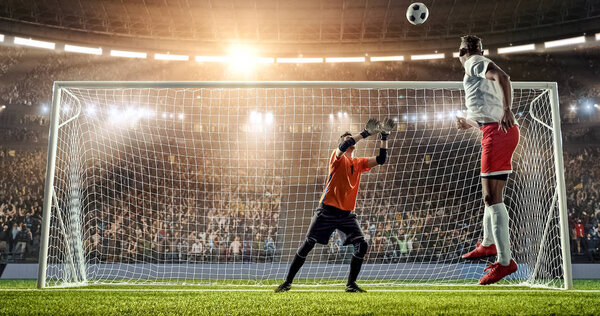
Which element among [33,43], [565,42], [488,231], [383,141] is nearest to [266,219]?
[383,141]

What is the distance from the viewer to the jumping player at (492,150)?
3748mm

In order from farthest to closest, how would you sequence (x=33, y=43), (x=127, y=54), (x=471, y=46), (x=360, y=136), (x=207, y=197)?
1. (x=127, y=54)
2. (x=33, y=43)
3. (x=207, y=197)
4. (x=360, y=136)
5. (x=471, y=46)

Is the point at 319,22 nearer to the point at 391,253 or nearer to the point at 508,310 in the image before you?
the point at 391,253

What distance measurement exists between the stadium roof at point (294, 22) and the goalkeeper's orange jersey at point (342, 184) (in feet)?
44.5

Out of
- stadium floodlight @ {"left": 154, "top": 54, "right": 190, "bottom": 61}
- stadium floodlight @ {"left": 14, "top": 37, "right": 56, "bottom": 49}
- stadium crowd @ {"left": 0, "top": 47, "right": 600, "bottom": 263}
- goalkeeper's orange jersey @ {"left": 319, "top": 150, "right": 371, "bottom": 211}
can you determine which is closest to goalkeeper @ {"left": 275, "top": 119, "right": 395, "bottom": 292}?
goalkeeper's orange jersey @ {"left": 319, "top": 150, "right": 371, "bottom": 211}

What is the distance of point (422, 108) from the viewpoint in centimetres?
1953

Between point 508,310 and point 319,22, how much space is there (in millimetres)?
16440

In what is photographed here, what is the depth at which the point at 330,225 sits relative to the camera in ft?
17.9

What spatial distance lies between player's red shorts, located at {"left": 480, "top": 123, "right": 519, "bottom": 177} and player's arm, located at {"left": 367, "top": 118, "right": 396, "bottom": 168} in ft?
3.77

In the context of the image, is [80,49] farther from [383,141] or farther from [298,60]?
[383,141]

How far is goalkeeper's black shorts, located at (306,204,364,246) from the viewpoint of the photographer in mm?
5449

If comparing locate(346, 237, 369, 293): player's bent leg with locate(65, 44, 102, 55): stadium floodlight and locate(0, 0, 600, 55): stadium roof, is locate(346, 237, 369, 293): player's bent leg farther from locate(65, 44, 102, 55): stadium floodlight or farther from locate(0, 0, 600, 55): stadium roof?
locate(65, 44, 102, 55): stadium floodlight

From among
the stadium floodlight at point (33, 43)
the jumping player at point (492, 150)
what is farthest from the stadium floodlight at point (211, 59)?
the jumping player at point (492, 150)

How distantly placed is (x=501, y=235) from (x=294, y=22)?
648 inches
